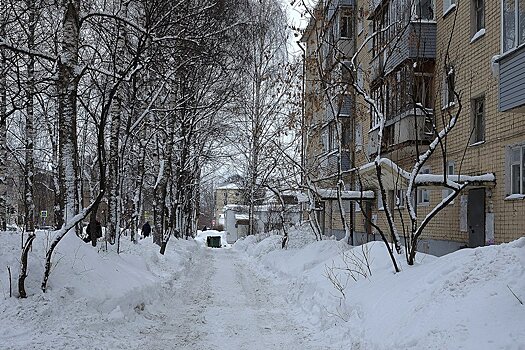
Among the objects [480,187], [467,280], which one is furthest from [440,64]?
[467,280]

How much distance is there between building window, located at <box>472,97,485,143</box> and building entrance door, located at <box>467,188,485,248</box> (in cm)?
148

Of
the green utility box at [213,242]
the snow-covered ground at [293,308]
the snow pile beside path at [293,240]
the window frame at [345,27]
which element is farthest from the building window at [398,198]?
the green utility box at [213,242]

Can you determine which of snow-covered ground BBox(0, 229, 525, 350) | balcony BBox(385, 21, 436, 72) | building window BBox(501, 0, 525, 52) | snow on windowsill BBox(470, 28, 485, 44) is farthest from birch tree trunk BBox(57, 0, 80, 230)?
snow on windowsill BBox(470, 28, 485, 44)

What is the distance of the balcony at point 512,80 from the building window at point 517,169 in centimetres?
220

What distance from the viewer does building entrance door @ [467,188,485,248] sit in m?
15.4

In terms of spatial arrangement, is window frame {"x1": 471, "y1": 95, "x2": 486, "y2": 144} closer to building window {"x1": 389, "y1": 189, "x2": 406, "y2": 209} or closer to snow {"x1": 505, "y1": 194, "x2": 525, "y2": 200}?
snow {"x1": 505, "y1": 194, "x2": 525, "y2": 200}

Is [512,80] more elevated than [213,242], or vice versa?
[512,80]

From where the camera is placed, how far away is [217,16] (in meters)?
14.4

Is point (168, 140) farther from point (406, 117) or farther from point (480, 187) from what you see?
point (480, 187)

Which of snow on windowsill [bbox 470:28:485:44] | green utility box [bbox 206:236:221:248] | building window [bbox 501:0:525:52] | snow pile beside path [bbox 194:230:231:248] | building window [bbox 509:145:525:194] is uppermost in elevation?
snow on windowsill [bbox 470:28:485:44]

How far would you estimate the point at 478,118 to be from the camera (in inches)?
627

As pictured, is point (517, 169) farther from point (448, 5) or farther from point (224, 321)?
point (224, 321)

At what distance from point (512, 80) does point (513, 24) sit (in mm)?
1058

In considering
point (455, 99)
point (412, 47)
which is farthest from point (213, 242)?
point (455, 99)
